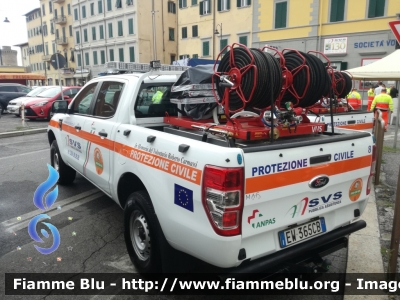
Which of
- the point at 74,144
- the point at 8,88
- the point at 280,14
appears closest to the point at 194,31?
the point at 280,14

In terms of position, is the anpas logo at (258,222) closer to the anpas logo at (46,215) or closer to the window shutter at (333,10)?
the anpas logo at (46,215)

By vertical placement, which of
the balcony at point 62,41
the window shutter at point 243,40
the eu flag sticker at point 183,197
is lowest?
the eu flag sticker at point 183,197

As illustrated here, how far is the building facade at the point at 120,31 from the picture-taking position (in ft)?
138

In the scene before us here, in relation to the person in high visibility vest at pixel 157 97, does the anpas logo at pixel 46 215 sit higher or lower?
lower

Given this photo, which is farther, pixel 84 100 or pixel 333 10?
pixel 333 10

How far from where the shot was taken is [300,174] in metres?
2.65

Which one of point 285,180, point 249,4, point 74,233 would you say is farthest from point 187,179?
point 249,4

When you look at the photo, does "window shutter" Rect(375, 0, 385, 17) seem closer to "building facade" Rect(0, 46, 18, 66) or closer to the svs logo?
the svs logo

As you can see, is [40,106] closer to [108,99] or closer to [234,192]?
[108,99]

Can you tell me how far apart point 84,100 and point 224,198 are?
341 cm

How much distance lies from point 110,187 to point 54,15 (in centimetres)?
6119

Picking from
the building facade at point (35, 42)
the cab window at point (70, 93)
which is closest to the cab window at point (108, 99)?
the cab window at point (70, 93)

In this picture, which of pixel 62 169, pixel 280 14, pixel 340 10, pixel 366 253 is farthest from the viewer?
pixel 280 14

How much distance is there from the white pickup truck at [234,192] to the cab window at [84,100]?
113cm
